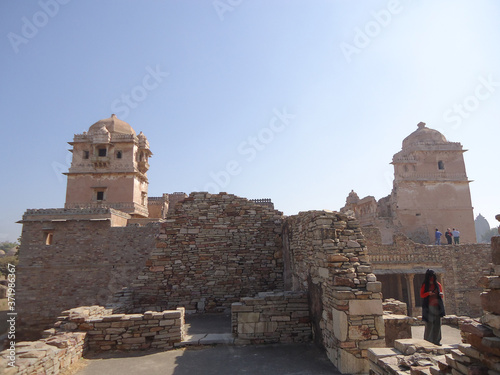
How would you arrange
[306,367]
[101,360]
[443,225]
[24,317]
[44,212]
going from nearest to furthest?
[306,367]
[101,360]
[24,317]
[44,212]
[443,225]

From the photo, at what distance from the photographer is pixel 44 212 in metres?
20.2

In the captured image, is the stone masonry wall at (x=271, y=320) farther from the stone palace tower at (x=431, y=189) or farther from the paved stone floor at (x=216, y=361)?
the stone palace tower at (x=431, y=189)

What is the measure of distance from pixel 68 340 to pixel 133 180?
26529 millimetres

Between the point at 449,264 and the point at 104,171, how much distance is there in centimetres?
2972

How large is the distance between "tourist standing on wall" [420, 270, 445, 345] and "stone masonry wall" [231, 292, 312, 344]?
234cm

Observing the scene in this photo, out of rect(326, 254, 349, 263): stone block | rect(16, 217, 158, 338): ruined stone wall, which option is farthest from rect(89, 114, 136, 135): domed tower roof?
rect(326, 254, 349, 263): stone block

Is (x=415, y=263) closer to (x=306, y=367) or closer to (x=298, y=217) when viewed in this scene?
(x=298, y=217)

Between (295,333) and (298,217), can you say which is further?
(298,217)

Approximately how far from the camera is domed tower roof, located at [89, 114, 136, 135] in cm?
3192

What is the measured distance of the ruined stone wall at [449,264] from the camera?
18141mm

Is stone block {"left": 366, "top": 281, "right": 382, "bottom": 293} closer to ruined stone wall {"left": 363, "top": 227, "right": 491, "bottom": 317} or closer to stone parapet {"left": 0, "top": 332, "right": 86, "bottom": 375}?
stone parapet {"left": 0, "top": 332, "right": 86, "bottom": 375}

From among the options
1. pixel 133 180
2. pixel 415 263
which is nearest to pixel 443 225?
pixel 415 263

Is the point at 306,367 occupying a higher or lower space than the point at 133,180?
lower

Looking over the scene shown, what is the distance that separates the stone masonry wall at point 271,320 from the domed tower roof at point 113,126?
96.7 feet
